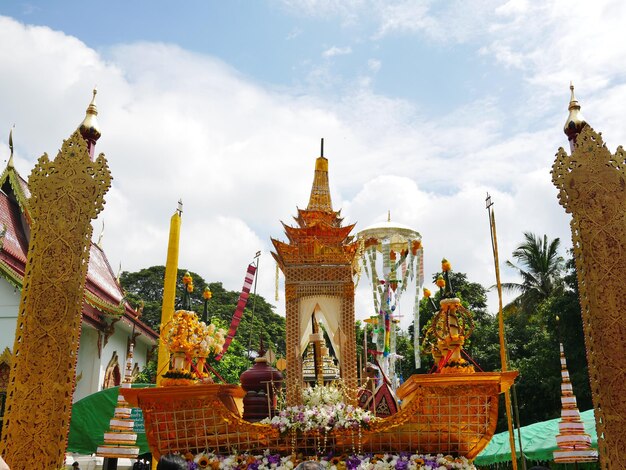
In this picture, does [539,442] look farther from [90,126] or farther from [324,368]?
[90,126]

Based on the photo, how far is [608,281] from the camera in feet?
19.5

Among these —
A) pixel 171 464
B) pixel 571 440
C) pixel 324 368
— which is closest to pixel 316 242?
pixel 324 368

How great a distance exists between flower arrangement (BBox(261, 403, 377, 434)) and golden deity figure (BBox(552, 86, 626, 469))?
2371 mm

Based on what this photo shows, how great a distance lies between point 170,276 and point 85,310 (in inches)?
286

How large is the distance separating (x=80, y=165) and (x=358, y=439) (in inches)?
169

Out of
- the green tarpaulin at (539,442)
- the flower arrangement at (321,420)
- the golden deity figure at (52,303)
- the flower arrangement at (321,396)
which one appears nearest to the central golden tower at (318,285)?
the flower arrangement at (321,396)

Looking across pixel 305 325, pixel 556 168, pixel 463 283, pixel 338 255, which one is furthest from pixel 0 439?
pixel 463 283

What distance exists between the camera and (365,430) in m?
6.48

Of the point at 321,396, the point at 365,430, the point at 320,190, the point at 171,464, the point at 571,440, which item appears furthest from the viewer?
the point at 320,190

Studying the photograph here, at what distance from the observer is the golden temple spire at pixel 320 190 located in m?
10.5

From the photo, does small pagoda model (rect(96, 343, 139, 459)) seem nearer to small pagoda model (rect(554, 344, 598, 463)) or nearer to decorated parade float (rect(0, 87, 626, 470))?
decorated parade float (rect(0, 87, 626, 470))

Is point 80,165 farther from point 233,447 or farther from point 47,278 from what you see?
point 233,447

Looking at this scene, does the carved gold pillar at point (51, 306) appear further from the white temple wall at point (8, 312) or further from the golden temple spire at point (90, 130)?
the white temple wall at point (8, 312)

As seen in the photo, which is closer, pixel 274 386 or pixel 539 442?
pixel 274 386
